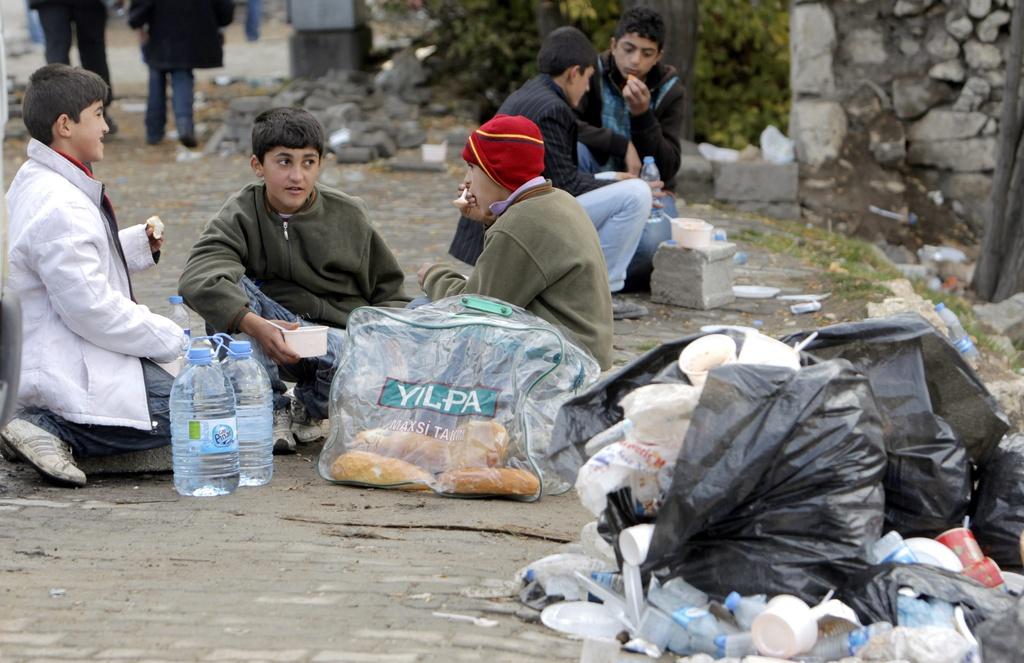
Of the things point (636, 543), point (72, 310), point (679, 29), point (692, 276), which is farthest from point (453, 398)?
point (679, 29)

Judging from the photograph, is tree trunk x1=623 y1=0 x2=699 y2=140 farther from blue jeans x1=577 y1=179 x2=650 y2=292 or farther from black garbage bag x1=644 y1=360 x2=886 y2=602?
black garbage bag x1=644 y1=360 x2=886 y2=602

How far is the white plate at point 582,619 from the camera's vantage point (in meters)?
3.46

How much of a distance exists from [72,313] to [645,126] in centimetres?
423

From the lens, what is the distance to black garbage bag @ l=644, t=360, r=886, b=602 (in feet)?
11.0

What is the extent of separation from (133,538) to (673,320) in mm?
4124

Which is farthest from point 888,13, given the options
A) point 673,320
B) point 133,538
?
point 133,538

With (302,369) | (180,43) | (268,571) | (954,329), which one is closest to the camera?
(268,571)

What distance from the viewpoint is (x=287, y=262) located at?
18.2 feet

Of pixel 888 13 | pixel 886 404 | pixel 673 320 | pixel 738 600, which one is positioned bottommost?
pixel 673 320

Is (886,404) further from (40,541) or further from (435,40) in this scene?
(435,40)

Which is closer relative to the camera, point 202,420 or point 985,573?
point 985,573

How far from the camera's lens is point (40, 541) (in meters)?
4.25

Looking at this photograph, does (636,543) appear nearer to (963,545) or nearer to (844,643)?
(844,643)

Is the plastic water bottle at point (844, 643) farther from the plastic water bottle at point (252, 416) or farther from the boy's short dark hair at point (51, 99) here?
the boy's short dark hair at point (51, 99)
